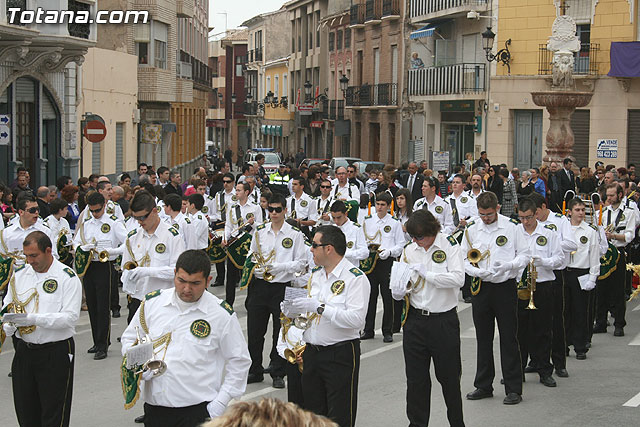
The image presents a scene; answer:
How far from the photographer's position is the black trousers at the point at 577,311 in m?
12.4

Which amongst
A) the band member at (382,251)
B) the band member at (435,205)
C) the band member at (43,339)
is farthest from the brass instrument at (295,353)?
the band member at (435,205)

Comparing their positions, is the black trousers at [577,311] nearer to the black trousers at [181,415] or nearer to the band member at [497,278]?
the band member at [497,278]

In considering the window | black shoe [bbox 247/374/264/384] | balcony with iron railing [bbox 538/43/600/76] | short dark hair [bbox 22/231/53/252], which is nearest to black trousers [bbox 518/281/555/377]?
black shoe [bbox 247/374/264/384]

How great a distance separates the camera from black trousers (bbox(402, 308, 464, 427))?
28.9ft

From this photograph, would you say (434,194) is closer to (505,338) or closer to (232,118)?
(505,338)

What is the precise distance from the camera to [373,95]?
170 feet

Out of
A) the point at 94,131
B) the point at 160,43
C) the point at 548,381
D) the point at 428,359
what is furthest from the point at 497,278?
the point at 160,43

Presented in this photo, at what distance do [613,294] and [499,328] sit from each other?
4618 mm

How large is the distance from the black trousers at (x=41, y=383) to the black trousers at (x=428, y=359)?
293 cm

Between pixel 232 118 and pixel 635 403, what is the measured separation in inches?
3612

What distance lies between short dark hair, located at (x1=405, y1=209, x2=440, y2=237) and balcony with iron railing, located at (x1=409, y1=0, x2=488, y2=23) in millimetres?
30939

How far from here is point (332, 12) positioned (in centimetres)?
6328

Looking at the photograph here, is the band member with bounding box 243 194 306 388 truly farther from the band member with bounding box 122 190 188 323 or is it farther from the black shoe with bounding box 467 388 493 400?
the black shoe with bounding box 467 388 493 400

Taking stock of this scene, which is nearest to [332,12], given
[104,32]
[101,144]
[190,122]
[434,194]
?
[190,122]
